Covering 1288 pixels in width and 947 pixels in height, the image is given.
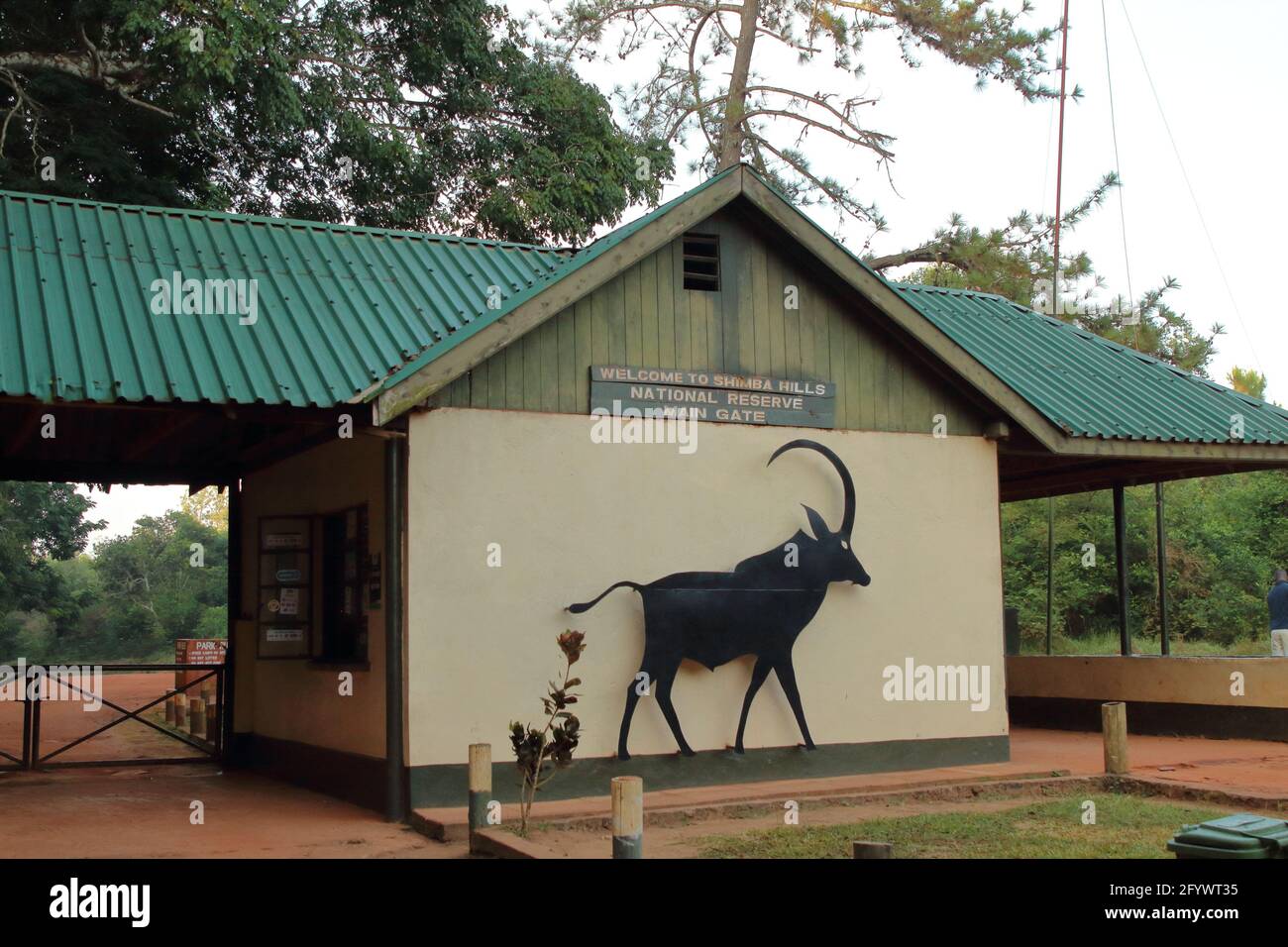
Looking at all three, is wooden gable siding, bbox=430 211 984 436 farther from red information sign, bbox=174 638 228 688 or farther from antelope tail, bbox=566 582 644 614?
red information sign, bbox=174 638 228 688

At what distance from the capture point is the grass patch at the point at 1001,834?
29.1 ft

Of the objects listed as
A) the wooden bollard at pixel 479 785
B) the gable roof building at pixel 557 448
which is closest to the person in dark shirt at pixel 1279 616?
the gable roof building at pixel 557 448

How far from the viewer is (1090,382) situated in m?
14.9

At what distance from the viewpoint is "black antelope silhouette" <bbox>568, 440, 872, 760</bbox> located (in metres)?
11.4

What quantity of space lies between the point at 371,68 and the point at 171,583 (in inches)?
1591

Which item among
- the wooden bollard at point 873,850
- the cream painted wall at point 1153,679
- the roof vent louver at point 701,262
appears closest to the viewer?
the wooden bollard at point 873,850

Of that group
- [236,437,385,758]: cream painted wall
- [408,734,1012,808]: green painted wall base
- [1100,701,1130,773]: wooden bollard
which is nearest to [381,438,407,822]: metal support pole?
[408,734,1012,808]: green painted wall base

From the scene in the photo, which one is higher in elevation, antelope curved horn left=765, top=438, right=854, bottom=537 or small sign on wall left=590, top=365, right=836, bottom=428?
small sign on wall left=590, top=365, right=836, bottom=428

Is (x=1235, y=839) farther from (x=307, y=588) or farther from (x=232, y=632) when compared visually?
(x=232, y=632)

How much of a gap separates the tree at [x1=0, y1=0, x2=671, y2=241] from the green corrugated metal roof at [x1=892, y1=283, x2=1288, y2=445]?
8465 mm

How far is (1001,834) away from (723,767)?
9.22 ft

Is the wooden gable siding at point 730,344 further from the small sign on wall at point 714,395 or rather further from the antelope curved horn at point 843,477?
the antelope curved horn at point 843,477

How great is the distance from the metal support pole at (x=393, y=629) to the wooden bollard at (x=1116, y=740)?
6.15m
